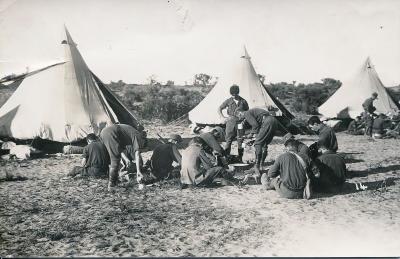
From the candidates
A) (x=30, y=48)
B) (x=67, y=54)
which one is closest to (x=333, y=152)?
(x=30, y=48)

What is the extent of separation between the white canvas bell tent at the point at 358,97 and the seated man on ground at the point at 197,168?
10.2m

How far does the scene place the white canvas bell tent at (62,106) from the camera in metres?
9.79

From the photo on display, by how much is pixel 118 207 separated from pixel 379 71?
13969 mm

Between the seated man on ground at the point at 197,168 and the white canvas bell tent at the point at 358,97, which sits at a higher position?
the white canvas bell tent at the point at 358,97

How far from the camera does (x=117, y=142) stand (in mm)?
6516

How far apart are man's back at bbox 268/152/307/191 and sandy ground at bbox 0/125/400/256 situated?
254 mm

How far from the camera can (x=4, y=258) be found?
155 inches

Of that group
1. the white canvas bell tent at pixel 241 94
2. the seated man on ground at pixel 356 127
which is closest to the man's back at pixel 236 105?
the white canvas bell tent at pixel 241 94

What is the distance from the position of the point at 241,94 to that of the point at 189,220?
29.5 feet

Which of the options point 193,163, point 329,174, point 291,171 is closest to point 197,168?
point 193,163

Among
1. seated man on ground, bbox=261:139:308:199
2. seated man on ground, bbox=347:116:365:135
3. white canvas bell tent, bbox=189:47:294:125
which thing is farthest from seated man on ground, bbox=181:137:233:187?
seated man on ground, bbox=347:116:365:135

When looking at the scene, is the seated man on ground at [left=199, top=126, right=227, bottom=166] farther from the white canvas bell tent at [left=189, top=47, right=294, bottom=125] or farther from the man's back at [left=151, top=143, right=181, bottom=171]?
the white canvas bell tent at [left=189, top=47, right=294, bottom=125]

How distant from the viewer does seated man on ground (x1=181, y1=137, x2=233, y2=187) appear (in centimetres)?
Result: 663

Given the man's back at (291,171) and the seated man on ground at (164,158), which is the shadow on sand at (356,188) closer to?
the man's back at (291,171)
